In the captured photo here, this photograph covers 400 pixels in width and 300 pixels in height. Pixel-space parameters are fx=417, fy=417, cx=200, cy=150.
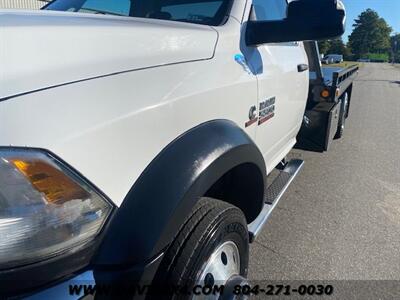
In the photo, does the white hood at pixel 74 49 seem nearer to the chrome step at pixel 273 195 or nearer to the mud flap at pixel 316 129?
the chrome step at pixel 273 195

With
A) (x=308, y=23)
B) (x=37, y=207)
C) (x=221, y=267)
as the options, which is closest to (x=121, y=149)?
(x=37, y=207)

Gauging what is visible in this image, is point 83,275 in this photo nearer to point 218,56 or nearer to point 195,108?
point 195,108

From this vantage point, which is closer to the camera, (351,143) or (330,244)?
(330,244)

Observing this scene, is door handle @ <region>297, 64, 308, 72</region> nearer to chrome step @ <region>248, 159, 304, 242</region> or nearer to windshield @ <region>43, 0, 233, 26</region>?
chrome step @ <region>248, 159, 304, 242</region>

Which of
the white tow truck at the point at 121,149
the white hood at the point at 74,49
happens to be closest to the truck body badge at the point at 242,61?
the white tow truck at the point at 121,149

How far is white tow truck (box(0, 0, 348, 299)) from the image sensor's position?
1150mm

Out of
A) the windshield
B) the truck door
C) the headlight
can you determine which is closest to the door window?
the truck door

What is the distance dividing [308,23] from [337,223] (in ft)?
7.16

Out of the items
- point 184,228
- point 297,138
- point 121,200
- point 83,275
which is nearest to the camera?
point 83,275

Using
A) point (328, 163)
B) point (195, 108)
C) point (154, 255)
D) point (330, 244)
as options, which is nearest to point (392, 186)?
point (328, 163)

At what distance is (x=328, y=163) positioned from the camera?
18.6ft

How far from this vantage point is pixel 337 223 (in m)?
3.79

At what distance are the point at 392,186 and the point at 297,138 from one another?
1294 millimetres

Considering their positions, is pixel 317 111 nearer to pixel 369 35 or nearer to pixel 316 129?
pixel 316 129
